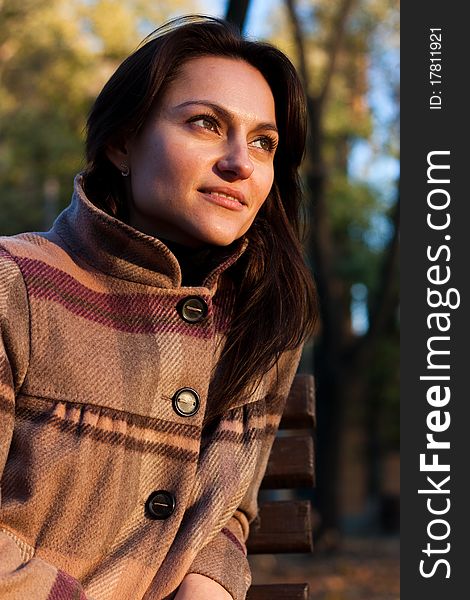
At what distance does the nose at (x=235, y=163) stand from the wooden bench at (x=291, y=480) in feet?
3.03

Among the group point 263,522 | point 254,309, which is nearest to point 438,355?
point 263,522

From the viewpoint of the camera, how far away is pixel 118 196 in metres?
2.53

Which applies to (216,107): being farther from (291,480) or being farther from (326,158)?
(326,158)

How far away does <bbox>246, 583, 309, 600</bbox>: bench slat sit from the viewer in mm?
2814

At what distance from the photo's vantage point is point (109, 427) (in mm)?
2258

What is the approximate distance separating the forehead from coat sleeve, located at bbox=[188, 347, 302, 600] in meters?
0.61

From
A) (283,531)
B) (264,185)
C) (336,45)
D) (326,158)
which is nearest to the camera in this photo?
(264,185)

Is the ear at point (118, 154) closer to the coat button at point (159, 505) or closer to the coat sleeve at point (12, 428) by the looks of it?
the coat sleeve at point (12, 428)

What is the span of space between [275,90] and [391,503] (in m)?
21.3

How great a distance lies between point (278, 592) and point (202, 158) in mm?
1202

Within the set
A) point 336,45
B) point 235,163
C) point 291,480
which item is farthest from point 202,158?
point 336,45

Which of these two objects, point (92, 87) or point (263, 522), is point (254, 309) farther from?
point (92, 87)

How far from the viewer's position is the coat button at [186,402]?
2.32 meters

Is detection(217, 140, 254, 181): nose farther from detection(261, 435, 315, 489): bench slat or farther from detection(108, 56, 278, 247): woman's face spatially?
detection(261, 435, 315, 489): bench slat
